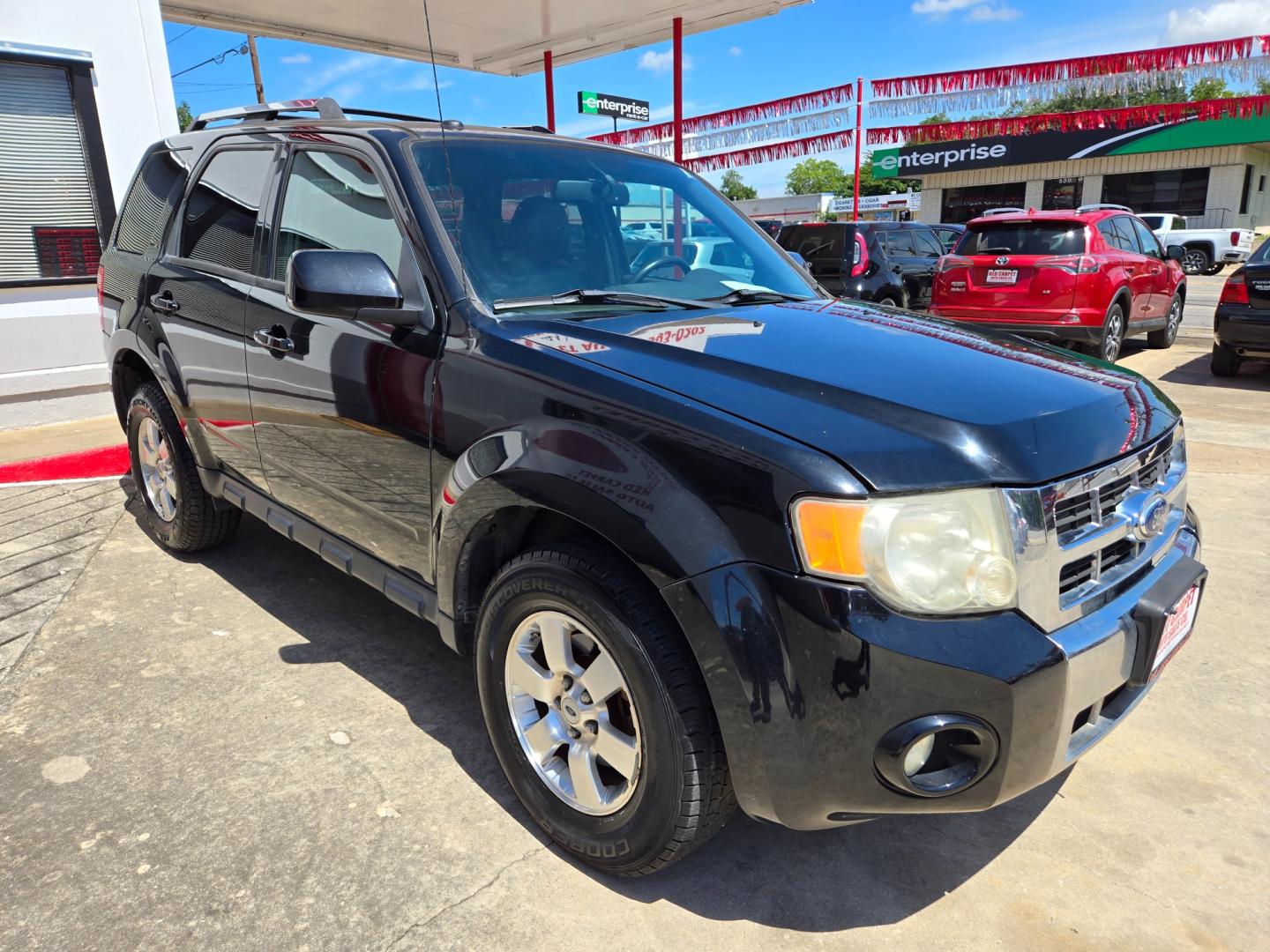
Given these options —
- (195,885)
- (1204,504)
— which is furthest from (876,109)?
(195,885)

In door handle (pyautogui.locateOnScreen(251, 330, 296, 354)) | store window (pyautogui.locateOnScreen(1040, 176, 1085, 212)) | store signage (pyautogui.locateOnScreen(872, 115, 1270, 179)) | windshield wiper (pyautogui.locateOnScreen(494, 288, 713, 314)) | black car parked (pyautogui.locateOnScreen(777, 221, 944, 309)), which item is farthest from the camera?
store window (pyautogui.locateOnScreen(1040, 176, 1085, 212))

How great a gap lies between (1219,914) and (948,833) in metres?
0.62

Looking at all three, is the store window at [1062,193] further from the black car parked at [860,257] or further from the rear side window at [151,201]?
the rear side window at [151,201]

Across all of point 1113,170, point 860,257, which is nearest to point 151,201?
point 860,257

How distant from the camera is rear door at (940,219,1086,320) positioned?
359 inches

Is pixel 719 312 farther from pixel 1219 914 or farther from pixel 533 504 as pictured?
pixel 1219 914

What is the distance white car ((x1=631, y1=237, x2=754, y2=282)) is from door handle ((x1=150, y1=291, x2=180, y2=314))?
1998 millimetres

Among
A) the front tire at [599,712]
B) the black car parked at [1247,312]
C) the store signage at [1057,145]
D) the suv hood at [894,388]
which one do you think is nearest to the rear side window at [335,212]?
the suv hood at [894,388]

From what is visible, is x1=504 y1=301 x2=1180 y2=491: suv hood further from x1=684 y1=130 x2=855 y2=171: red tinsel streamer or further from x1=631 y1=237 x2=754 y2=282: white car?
x1=684 y1=130 x2=855 y2=171: red tinsel streamer

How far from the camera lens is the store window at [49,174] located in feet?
21.7

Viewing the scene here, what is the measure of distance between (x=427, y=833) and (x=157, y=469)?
9.04 feet

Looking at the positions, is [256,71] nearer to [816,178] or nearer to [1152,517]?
[1152,517]

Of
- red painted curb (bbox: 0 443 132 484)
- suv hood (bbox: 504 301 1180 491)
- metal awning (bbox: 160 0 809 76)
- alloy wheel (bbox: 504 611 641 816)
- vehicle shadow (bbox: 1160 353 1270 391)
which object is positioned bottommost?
vehicle shadow (bbox: 1160 353 1270 391)

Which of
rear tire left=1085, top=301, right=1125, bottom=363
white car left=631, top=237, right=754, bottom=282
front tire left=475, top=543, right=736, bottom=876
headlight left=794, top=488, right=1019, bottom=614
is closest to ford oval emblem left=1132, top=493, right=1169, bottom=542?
headlight left=794, top=488, right=1019, bottom=614
